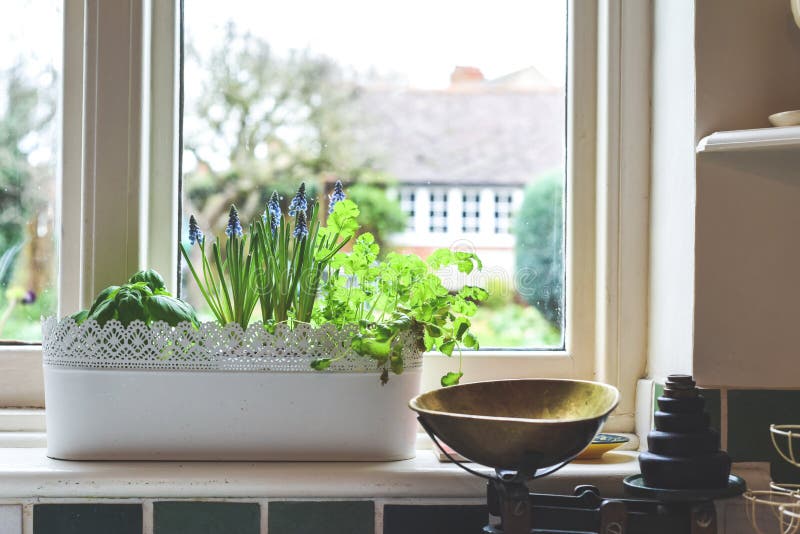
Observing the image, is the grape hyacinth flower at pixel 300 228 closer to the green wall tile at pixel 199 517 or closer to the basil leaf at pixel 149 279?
the basil leaf at pixel 149 279

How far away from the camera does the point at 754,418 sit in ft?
4.20

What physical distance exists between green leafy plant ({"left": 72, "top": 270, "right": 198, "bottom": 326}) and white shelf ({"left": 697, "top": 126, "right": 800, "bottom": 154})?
80cm

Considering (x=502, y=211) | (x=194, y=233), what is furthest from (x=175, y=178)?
(x=502, y=211)

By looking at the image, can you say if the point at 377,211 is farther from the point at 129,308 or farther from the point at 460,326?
the point at 129,308

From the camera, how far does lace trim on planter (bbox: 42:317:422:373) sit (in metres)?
1.29

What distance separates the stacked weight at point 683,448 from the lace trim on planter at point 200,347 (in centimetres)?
39

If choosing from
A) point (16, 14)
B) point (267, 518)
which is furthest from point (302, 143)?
point (267, 518)

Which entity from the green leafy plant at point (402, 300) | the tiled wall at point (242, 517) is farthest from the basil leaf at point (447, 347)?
the tiled wall at point (242, 517)

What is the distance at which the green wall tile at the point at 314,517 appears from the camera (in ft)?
4.12

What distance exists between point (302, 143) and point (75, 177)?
40 cm

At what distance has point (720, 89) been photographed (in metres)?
1.28

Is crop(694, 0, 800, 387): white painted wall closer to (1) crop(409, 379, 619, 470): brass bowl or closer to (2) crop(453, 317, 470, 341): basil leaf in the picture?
(1) crop(409, 379, 619, 470): brass bowl

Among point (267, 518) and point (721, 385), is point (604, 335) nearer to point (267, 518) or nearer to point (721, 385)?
point (721, 385)

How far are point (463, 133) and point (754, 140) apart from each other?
553 millimetres
